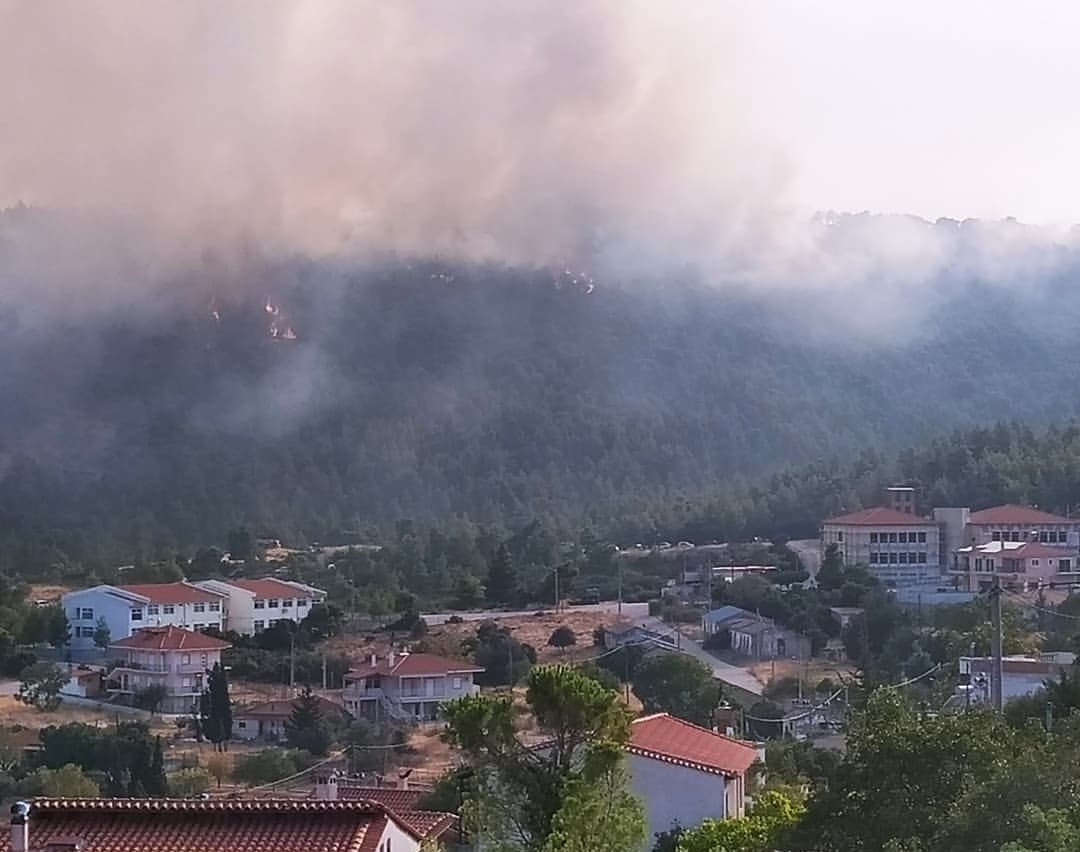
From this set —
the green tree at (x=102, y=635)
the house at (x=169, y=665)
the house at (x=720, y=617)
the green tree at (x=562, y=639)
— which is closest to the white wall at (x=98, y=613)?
the green tree at (x=102, y=635)

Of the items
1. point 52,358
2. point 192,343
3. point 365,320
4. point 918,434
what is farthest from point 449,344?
point 918,434

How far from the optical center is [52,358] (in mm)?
90500

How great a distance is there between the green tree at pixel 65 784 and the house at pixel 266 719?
23.5 ft

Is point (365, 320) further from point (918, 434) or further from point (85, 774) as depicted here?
point (85, 774)

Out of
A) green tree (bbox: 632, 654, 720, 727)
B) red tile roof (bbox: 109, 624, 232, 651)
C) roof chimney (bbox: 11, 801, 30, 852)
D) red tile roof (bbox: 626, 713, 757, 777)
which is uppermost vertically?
roof chimney (bbox: 11, 801, 30, 852)

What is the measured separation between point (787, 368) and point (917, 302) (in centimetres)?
2736

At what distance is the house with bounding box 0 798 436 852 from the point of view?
12.9m

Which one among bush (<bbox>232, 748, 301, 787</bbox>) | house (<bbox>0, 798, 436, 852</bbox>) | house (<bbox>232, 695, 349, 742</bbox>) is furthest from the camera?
house (<bbox>232, 695, 349, 742</bbox>)

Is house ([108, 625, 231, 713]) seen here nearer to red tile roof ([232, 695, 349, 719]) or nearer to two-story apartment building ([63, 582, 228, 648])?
two-story apartment building ([63, 582, 228, 648])

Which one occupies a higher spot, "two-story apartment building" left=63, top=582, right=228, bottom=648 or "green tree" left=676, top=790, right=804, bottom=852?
"green tree" left=676, top=790, right=804, bottom=852

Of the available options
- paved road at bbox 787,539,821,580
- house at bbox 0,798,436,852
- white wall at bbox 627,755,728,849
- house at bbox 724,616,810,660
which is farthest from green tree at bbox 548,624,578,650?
house at bbox 0,798,436,852

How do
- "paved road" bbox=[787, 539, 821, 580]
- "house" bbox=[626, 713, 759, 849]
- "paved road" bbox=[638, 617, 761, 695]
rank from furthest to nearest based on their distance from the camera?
"paved road" bbox=[787, 539, 821, 580] → "paved road" bbox=[638, 617, 761, 695] → "house" bbox=[626, 713, 759, 849]

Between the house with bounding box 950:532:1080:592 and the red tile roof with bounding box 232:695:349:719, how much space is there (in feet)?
59.5

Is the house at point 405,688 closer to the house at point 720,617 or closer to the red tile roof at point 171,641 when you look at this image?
the red tile roof at point 171,641
